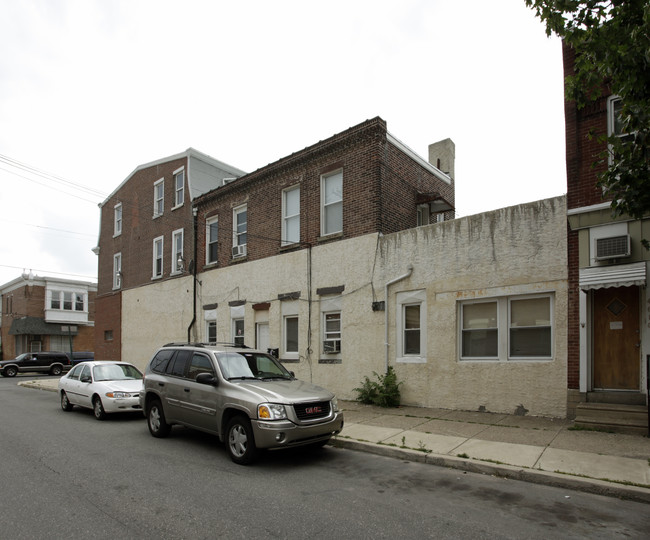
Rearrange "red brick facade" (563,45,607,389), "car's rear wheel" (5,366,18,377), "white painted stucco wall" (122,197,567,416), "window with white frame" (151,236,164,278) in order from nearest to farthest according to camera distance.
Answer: "red brick facade" (563,45,607,389) → "white painted stucco wall" (122,197,567,416) → "window with white frame" (151,236,164,278) → "car's rear wheel" (5,366,18,377)

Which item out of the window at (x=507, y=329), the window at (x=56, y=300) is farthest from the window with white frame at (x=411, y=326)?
the window at (x=56, y=300)

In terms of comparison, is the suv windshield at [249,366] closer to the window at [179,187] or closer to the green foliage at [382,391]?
the green foliage at [382,391]

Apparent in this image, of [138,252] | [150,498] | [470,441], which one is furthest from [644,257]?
[138,252]

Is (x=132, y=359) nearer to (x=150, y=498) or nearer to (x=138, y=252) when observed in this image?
(x=138, y=252)

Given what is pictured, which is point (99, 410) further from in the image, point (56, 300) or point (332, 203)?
point (56, 300)

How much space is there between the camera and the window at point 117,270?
82.7ft

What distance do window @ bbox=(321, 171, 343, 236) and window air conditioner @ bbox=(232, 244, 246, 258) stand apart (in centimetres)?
388

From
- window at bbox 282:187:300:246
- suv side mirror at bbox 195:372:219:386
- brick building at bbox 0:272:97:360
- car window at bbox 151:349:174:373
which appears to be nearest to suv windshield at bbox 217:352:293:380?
suv side mirror at bbox 195:372:219:386

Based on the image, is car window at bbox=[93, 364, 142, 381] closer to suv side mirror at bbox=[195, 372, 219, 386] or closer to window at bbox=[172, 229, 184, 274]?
suv side mirror at bbox=[195, 372, 219, 386]

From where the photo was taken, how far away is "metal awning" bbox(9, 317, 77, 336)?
4256cm

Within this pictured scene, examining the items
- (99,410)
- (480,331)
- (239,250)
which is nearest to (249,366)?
(99,410)

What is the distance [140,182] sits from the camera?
24109 mm

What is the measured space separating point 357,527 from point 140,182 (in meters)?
22.7

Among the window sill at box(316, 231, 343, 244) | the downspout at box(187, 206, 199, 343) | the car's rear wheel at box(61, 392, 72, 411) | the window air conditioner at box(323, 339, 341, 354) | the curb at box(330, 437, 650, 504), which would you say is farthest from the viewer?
the downspout at box(187, 206, 199, 343)
